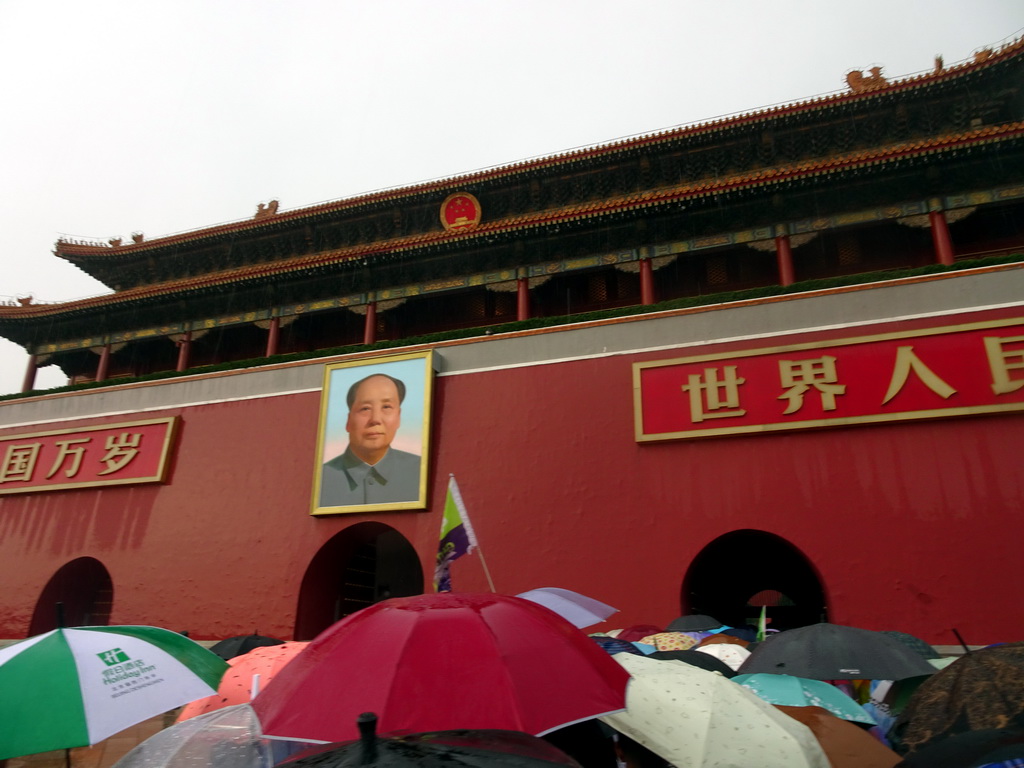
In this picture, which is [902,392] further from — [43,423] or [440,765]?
[43,423]

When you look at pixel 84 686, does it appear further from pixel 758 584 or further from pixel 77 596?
pixel 758 584

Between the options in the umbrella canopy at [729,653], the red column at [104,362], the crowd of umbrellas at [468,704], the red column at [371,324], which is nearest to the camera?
the crowd of umbrellas at [468,704]

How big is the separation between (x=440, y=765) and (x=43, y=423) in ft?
42.9

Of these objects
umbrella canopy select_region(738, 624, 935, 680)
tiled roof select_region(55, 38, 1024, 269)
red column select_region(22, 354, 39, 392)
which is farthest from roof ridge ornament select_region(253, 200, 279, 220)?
umbrella canopy select_region(738, 624, 935, 680)

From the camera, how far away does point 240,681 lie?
3.29 metres

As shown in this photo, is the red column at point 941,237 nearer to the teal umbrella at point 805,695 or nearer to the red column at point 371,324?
the teal umbrella at point 805,695

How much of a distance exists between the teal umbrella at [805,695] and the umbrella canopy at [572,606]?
107 cm

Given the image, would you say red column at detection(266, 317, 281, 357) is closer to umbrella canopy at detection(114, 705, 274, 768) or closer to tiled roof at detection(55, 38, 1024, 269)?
tiled roof at detection(55, 38, 1024, 269)

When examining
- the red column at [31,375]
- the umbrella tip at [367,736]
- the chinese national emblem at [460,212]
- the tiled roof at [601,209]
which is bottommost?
the umbrella tip at [367,736]

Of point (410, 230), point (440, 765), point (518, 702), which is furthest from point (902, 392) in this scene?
point (410, 230)

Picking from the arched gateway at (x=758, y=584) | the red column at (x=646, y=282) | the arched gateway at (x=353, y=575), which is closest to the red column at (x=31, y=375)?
the arched gateway at (x=353, y=575)

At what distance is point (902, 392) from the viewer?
25.2 ft

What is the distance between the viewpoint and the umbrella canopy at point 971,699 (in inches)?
94.6

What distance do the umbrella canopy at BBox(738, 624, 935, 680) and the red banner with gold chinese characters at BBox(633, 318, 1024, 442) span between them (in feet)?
14.9
